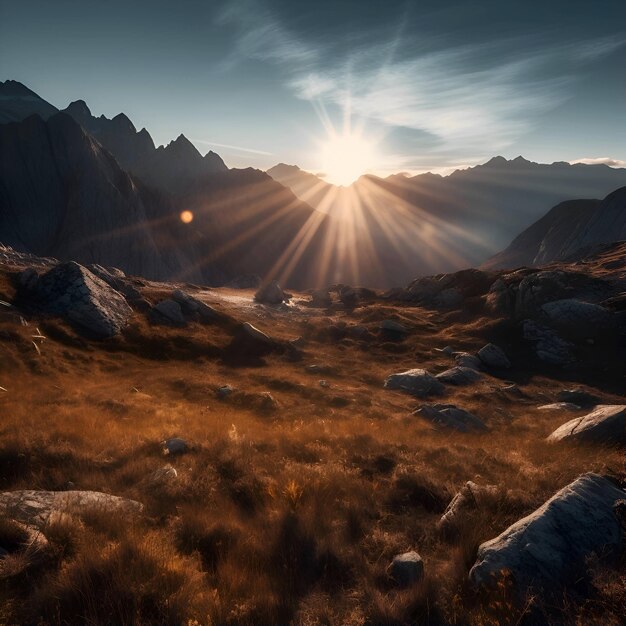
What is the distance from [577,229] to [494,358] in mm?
146256

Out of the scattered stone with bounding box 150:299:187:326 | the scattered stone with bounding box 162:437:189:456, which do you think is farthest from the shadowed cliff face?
the scattered stone with bounding box 162:437:189:456

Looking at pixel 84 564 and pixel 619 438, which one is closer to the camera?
pixel 84 564

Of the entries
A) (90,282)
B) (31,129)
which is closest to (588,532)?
(90,282)

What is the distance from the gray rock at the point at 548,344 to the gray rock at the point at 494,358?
4140 mm

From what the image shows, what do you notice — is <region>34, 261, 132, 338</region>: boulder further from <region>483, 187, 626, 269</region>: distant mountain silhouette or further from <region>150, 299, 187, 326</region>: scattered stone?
<region>483, 187, 626, 269</region>: distant mountain silhouette

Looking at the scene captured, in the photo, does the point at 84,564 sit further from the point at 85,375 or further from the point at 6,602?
the point at 85,375

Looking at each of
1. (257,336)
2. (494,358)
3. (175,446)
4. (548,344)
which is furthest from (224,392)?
(548,344)

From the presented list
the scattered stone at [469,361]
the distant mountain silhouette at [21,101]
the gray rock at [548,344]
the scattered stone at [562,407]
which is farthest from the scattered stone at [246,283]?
the distant mountain silhouette at [21,101]

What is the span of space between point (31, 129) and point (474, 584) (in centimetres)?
15727

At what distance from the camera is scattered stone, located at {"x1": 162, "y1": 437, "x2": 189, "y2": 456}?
9004 millimetres

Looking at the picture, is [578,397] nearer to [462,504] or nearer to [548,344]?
[548,344]

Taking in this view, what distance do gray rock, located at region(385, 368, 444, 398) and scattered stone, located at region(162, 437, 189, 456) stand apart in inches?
859

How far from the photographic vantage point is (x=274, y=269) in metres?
192

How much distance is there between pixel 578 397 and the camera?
2723cm
